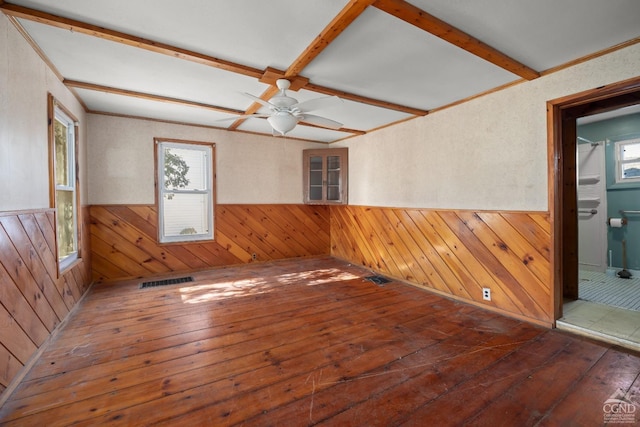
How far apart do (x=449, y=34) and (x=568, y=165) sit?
2.42m

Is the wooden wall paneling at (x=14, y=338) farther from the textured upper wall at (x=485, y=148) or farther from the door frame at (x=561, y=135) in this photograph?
the door frame at (x=561, y=135)

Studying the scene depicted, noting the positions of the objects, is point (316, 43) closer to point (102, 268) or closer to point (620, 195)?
point (102, 268)

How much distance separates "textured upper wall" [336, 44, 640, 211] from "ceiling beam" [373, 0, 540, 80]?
1.02 ft

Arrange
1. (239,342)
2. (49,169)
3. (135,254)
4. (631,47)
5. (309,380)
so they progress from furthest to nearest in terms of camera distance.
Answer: (135,254) → (49,169) → (239,342) → (631,47) → (309,380)

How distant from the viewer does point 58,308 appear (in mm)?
2453

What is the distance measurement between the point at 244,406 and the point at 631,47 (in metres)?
3.76

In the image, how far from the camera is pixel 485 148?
2.98m

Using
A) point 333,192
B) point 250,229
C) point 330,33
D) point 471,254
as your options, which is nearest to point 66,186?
point 250,229

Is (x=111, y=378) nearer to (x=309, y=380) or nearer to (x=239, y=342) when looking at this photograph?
(x=239, y=342)

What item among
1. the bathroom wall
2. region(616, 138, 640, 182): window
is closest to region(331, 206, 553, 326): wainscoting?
the bathroom wall

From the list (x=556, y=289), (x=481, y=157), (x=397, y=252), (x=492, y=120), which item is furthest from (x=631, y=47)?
(x=397, y=252)

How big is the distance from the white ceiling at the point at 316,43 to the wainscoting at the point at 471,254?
147cm

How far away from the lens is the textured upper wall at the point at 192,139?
3.84 m

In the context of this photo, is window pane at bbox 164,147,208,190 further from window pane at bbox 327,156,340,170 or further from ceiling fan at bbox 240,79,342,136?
ceiling fan at bbox 240,79,342,136
